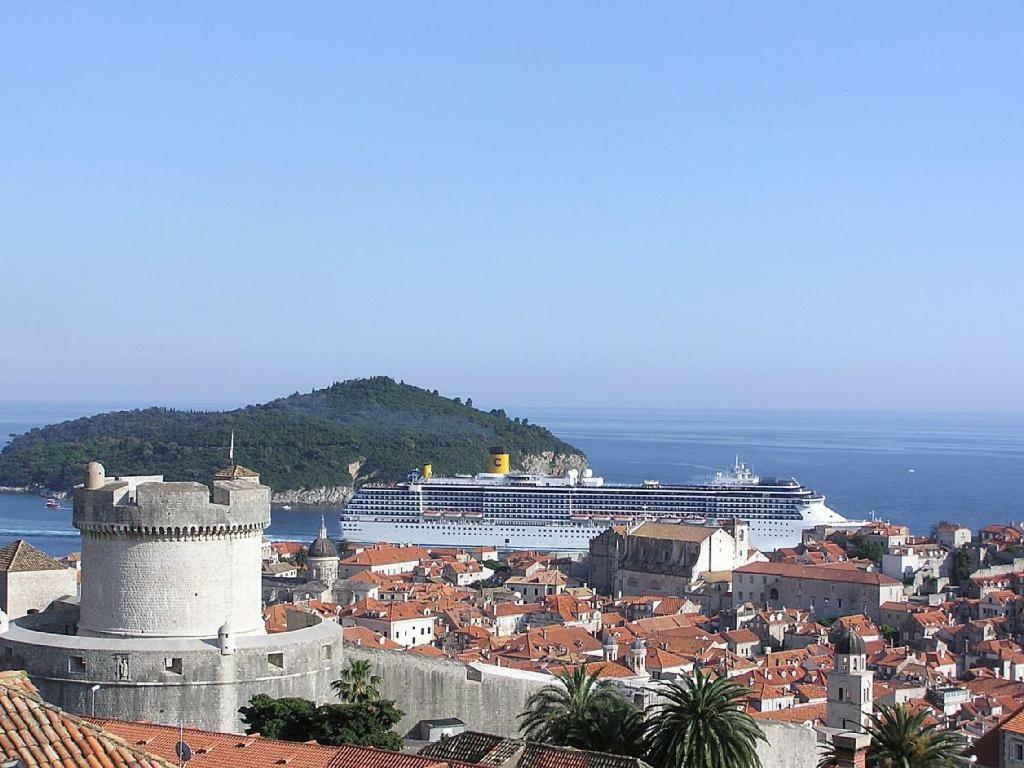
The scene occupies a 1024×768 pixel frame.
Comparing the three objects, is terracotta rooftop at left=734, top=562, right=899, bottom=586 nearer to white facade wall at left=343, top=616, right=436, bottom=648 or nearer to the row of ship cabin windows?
white facade wall at left=343, top=616, right=436, bottom=648

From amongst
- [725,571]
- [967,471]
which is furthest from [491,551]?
[967,471]

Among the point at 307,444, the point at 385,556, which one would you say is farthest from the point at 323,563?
the point at 307,444

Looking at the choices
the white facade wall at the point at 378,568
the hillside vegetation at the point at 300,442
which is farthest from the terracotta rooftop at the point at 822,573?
the hillside vegetation at the point at 300,442

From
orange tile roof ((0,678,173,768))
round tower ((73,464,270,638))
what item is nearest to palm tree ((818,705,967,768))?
round tower ((73,464,270,638))

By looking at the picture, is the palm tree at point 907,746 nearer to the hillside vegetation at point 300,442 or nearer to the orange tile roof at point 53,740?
the orange tile roof at point 53,740

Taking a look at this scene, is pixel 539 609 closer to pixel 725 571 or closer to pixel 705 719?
pixel 725 571
